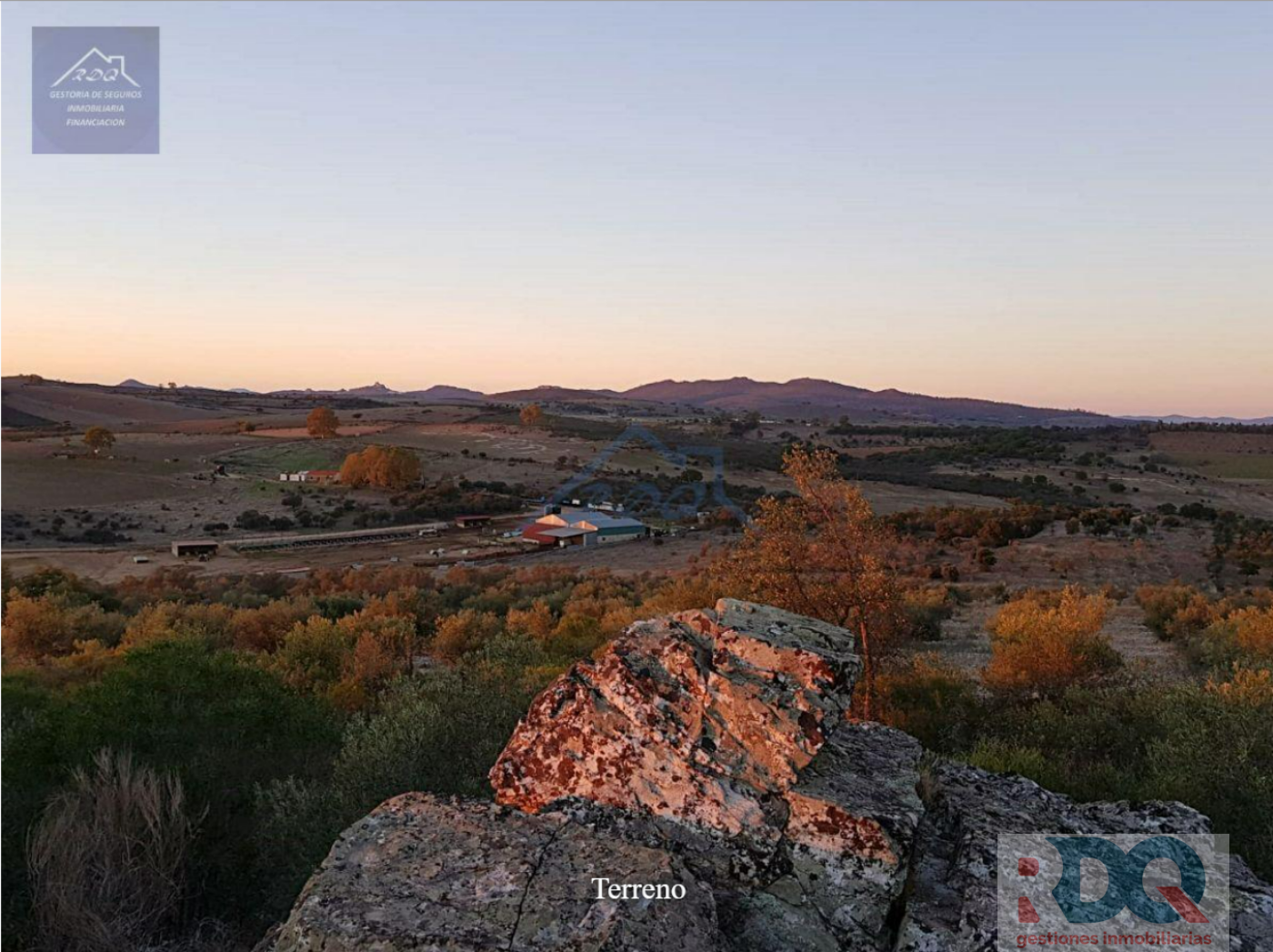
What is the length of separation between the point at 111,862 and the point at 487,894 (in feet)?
13.9

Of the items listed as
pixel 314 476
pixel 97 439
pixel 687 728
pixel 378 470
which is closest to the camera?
pixel 687 728

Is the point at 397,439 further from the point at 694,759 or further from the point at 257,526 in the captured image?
the point at 694,759

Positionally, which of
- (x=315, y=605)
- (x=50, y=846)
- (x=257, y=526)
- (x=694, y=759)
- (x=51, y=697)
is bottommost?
(x=257, y=526)

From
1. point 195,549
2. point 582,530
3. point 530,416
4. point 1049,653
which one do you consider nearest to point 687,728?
point 1049,653

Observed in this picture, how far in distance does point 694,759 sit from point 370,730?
174 inches

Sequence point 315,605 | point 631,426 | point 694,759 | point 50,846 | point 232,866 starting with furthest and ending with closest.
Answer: point 631,426 → point 315,605 → point 232,866 → point 50,846 → point 694,759

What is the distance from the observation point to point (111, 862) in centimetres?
584

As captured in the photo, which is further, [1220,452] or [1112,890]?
[1220,452]

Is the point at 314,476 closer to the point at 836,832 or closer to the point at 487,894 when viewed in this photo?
the point at 487,894

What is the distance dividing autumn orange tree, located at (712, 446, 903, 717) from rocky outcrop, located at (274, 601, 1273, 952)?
22.6 ft

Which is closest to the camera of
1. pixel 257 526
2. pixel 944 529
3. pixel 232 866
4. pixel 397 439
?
pixel 232 866

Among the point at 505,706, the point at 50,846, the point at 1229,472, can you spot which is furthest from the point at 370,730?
the point at 1229,472

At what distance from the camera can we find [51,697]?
10.4m

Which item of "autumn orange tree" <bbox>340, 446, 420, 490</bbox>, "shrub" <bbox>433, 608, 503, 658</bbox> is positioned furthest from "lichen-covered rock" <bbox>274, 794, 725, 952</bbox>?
"autumn orange tree" <bbox>340, 446, 420, 490</bbox>
